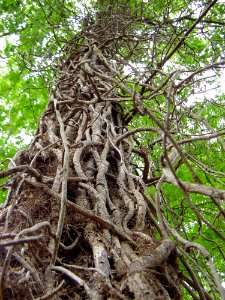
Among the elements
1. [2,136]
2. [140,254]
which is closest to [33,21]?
[2,136]

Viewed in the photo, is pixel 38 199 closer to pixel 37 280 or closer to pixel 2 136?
pixel 37 280

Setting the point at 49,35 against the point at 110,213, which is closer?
the point at 110,213

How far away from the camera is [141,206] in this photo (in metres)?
1.19

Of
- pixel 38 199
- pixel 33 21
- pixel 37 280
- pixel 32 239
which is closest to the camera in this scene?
pixel 32 239

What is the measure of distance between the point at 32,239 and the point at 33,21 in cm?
286

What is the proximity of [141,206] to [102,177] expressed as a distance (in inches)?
8.3

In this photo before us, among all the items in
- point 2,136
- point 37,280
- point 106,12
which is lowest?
point 37,280

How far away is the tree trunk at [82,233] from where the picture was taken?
2.61ft

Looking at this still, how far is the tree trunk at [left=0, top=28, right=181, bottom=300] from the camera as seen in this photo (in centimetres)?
80

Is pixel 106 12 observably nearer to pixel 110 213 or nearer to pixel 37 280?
pixel 110 213

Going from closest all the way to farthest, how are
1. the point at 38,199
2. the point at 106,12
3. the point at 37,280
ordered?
1. the point at 37,280
2. the point at 38,199
3. the point at 106,12

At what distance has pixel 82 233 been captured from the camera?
40.7 inches

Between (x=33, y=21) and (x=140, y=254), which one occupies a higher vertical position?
(x=33, y=21)

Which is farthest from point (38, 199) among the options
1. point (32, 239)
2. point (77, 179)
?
point (32, 239)
